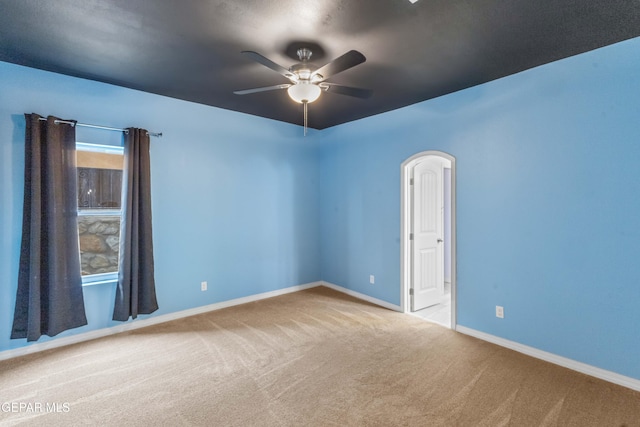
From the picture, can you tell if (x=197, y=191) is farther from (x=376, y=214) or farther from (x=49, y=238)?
(x=376, y=214)

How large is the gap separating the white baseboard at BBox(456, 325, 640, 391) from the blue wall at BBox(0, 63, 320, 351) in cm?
286

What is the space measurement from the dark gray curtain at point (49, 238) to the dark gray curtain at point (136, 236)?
0.40 m

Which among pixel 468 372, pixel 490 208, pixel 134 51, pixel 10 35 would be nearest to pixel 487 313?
pixel 468 372

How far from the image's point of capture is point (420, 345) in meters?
3.13

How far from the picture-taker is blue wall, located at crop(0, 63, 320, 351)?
2854 mm

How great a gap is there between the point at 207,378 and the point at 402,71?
3.40m

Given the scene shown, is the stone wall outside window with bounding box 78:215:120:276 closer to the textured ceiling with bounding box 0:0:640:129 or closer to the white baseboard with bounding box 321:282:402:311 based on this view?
the textured ceiling with bounding box 0:0:640:129

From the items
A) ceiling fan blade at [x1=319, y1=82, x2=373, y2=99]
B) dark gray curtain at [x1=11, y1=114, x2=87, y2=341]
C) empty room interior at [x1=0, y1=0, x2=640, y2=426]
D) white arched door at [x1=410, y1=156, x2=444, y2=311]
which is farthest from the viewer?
white arched door at [x1=410, y1=156, x2=444, y2=311]

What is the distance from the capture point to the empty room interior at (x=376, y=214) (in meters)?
2.16

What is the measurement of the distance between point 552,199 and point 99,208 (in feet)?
15.7

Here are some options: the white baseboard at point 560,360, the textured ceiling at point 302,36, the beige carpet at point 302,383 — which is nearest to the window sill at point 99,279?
the beige carpet at point 302,383

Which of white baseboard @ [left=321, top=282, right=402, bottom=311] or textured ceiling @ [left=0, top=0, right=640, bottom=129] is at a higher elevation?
textured ceiling @ [left=0, top=0, right=640, bottom=129]

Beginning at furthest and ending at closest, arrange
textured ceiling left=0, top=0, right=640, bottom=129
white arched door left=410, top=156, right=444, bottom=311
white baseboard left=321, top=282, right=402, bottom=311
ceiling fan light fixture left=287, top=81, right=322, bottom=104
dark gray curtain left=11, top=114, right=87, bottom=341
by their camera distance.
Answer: white baseboard left=321, top=282, right=402, bottom=311
white arched door left=410, top=156, right=444, bottom=311
dark gray curtain left=11, top=114, right=87, bottom=341
ceiling fan light fixture left=287, top=81, right=322, bottom=104
textured ceiling left=0, top=0, right=640, bottom=129

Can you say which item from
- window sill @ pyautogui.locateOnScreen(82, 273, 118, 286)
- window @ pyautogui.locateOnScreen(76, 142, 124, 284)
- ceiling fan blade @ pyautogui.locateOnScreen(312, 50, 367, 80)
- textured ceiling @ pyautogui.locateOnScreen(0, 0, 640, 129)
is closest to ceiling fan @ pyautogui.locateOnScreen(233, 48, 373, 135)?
ceiling fan blade @ pyautogui.locateOnScreen(312, 50, 367, 80)
